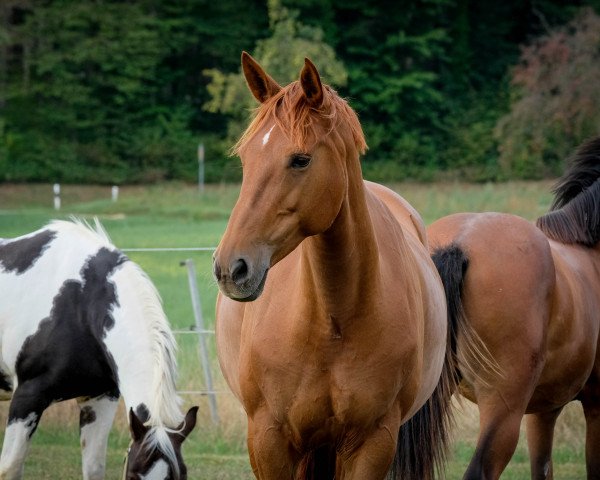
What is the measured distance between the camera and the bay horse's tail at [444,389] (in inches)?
189

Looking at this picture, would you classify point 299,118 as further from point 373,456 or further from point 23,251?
point 23,251

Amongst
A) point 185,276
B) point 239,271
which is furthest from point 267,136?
point 185,276

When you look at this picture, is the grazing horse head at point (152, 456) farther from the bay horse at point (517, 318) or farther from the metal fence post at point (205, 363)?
the metal fence post at point (205, 363)

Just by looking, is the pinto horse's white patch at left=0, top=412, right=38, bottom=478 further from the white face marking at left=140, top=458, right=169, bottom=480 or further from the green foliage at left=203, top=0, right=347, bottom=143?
the green foliage at left=203, top=0, right=347, bottom=143

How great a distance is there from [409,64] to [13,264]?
129ft

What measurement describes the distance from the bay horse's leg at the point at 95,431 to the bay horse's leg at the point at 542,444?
8.12 feet

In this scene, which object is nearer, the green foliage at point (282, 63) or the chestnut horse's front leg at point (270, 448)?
the chestnut horse's front leg at point (270, 448)

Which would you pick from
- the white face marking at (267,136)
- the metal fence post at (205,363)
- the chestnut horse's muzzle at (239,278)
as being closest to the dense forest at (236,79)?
the metal fence post at (205,363)

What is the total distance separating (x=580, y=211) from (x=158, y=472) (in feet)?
9.71

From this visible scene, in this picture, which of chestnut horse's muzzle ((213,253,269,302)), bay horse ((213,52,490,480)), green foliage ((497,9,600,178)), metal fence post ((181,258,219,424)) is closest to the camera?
chestnut horse's muzzle ((213,253,269,302))

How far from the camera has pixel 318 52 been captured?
36.4 meters

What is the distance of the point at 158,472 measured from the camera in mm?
4512

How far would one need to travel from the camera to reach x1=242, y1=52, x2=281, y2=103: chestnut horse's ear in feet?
10.9

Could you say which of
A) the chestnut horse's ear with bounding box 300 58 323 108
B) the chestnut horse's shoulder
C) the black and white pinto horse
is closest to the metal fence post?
the black and white pinto horse
